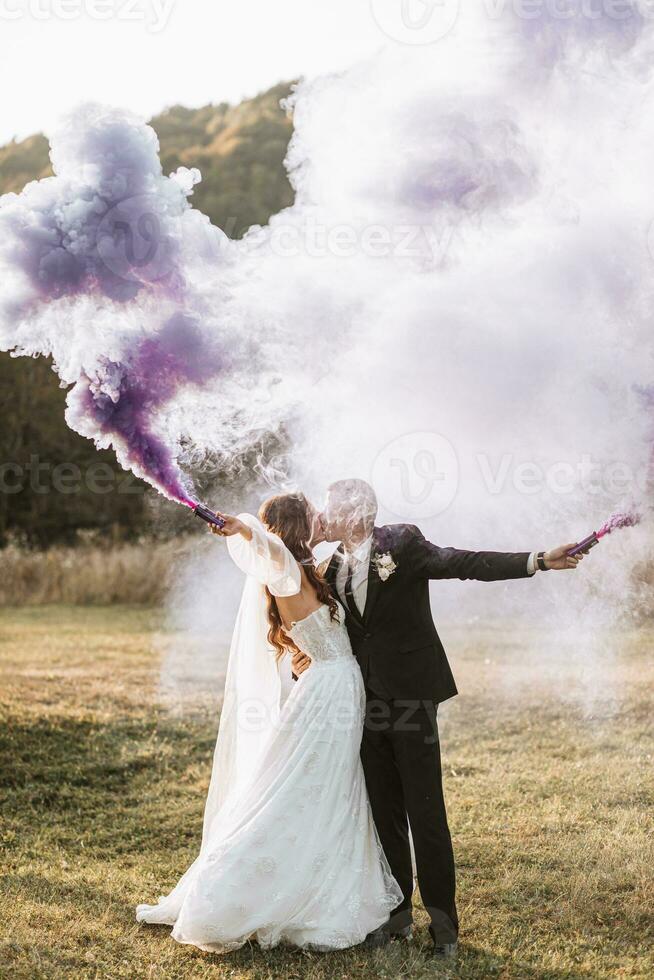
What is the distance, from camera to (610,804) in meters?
7.23

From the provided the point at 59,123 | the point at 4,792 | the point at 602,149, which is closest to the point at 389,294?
the point at 602,149

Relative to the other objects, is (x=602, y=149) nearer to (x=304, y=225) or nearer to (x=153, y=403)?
(x=304, y=225)

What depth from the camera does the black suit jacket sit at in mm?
4938

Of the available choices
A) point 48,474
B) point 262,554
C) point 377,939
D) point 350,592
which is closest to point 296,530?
point 262,554

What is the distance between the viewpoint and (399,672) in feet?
16.3

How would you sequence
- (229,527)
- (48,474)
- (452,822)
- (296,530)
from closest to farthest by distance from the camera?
1. (229,527)
2. (296,530)
3. (452,822)
4. (48,474)

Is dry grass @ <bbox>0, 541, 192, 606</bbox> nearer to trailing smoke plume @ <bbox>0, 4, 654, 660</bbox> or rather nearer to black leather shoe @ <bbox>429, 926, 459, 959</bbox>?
trailing smoke plume @ <bbox>0, 4, 654, 660</bbox>

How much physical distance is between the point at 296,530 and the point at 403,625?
69 cm

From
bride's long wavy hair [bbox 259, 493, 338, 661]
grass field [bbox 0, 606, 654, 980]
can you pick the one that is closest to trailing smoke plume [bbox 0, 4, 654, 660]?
bride's long wavy hair [bbox 259, 493, 338, 661]

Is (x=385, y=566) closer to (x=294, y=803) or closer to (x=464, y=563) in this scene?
(x=464, y=563)

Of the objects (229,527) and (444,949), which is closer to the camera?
(229,527)

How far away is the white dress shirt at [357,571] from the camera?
5.02 meters

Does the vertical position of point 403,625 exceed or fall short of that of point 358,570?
it falls short

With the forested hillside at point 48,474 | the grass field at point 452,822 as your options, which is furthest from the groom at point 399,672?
the forested hillside at point 48,474
